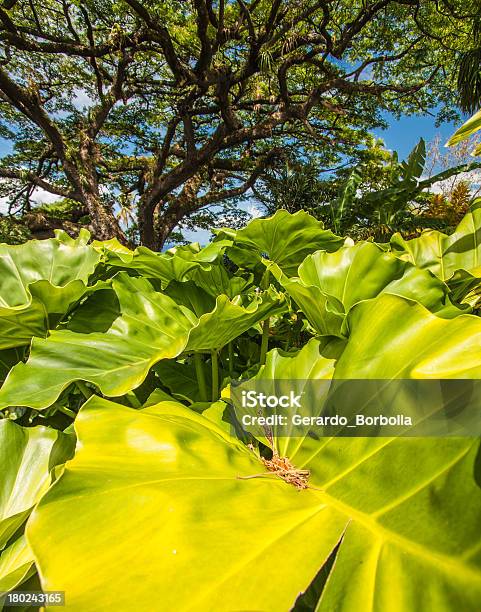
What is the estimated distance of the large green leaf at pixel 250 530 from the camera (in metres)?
0.25

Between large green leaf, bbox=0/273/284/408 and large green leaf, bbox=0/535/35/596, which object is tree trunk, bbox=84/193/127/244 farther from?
large green leaf, bbox=0/535/35/596

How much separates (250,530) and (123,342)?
466mm

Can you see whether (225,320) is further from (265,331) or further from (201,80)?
(201,80)

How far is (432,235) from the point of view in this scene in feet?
3.24

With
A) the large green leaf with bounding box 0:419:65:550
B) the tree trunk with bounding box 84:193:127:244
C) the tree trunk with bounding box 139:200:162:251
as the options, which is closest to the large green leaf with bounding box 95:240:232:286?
the large green leaf with bounding box 0:419:65:550

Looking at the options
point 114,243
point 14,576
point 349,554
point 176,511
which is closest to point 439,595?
point 349,554

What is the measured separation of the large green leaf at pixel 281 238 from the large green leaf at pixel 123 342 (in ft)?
0.77

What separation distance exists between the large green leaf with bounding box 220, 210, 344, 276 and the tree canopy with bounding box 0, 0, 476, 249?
486 cm

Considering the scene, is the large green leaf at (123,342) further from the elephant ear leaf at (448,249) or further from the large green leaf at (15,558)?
the elephant ear leaf at (448,249)

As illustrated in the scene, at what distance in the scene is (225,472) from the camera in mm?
397

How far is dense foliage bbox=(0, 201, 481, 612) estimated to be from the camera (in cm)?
26

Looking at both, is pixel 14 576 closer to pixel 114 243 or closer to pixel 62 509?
pixel 62 509

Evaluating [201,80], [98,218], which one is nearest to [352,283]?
[201,80]

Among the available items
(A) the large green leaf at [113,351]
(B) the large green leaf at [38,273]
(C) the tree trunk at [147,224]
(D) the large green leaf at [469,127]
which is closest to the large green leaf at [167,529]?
(A) the large green leaf at [113,351]
